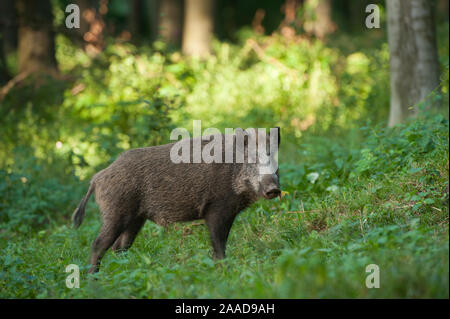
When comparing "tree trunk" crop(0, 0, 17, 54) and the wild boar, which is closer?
the wild boar

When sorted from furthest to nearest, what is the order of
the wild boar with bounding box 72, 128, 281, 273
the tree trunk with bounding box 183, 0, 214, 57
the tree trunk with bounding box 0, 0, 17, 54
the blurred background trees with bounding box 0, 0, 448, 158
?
the tree trunk with bounding box 183, 0, 214, 57, the tree trunk with bounding box 0, 0, 17, 54, the blurred background trees with bounding box 0, 0, 448, 158, the wild boar with bounding box 72, 128, 281, 273

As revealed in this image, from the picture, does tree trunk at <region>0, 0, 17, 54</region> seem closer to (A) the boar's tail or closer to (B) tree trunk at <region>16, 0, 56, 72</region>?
(B) tree trunk at <region>16, 0, 56, 72</region>

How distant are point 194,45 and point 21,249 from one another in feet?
29.7

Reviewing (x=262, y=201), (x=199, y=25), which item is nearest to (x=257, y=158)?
(x=262, y=201)

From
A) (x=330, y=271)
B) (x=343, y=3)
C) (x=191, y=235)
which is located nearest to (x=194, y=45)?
(x=191, y=235)

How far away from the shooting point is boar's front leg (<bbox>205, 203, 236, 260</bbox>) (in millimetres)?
4742

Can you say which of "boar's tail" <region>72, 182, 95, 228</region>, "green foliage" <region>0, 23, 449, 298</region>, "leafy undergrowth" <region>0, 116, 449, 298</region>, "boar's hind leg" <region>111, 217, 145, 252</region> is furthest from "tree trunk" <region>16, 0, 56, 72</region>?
"boar's hind leg" <region>111, 217, 145, 252</region>

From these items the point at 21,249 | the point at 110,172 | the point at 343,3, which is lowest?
the point at 21,249

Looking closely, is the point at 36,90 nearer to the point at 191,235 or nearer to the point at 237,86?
the point at 237,86

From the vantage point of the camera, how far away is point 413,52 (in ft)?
21.7

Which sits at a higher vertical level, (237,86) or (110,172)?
(237,86)

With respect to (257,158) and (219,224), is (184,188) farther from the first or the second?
(257,158)

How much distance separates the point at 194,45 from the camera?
1378cm

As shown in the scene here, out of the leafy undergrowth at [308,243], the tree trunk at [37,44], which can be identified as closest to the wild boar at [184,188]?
the leafy undergrowth at [308,243]
